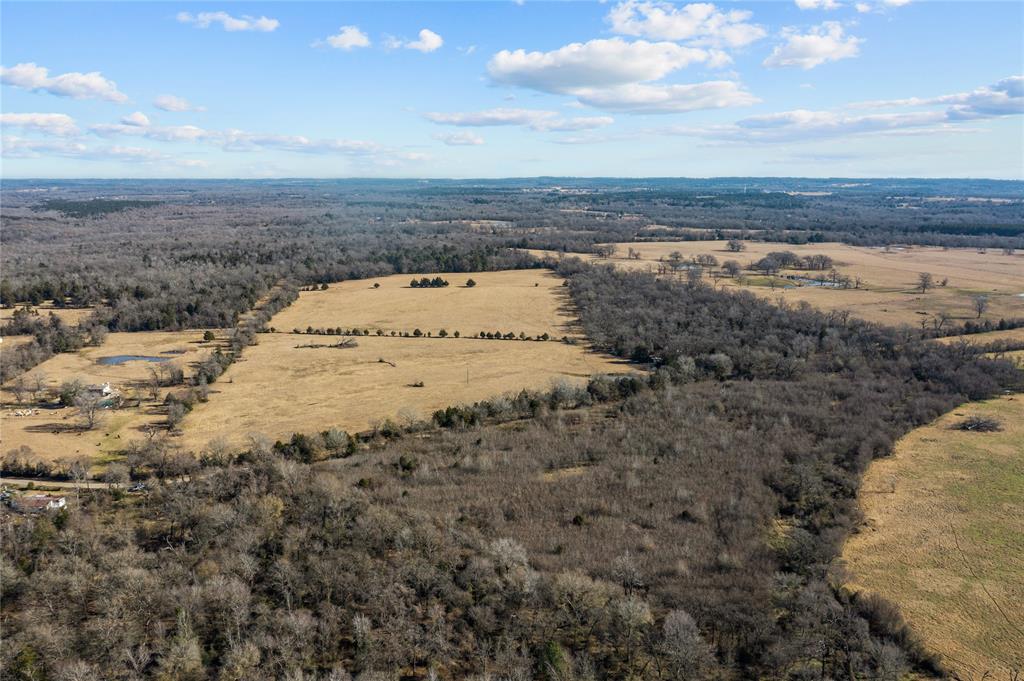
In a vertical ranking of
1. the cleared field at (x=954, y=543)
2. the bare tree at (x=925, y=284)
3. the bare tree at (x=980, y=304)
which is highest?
the bare tree at (x=925, y=284)

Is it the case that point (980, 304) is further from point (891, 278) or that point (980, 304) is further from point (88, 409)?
point (88, 409)

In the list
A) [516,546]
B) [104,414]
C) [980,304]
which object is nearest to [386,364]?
[104,414]

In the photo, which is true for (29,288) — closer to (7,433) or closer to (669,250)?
(7,433)

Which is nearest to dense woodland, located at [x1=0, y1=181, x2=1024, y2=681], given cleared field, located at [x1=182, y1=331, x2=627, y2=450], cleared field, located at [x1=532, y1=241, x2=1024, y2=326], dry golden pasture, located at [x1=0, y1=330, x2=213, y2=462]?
cleared field, located at [x1=182, y1=331, x2=627, y2=450]

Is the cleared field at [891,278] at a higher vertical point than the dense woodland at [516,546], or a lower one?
higher

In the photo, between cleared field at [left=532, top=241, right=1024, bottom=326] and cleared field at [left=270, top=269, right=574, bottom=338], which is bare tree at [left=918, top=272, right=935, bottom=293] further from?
cleared field at [left=270, top=269, right=574, bottom=338]

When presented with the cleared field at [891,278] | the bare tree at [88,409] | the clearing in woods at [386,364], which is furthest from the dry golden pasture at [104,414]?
the cleared field at [891,278]

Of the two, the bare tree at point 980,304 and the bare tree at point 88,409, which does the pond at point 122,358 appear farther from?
the bare tree at point 980,304

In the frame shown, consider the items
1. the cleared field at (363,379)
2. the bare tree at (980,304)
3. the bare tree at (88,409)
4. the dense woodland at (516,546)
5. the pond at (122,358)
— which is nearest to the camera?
the dense woodland at (516,546)
